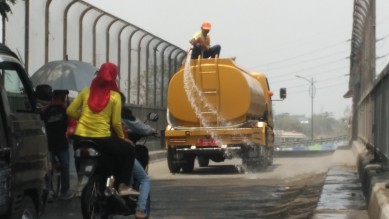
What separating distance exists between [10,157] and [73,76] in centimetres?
696

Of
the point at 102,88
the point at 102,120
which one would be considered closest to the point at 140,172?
the point at 102,120

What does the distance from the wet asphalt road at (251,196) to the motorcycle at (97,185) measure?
1.98 metres

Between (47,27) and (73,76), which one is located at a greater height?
(47,27)

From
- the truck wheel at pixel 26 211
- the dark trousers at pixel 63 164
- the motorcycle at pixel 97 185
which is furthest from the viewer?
the dark trousers at pixel 63 164

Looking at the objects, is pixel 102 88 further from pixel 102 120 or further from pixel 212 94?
pixel 212 94

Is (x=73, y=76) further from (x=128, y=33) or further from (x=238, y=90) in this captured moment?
(x=128, y=33)

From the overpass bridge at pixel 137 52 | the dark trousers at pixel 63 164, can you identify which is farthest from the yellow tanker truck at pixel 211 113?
the dark trousers at pixel 63 164

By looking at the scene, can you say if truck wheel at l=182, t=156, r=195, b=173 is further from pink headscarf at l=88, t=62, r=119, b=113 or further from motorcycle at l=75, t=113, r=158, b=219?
pink headscarf at l=88, t=62, r=119, b=113

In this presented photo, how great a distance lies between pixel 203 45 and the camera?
1895 centimetres

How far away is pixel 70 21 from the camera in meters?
19.0

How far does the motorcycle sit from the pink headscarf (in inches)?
15.7

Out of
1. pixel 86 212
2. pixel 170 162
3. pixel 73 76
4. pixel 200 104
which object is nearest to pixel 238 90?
pixel 200 104

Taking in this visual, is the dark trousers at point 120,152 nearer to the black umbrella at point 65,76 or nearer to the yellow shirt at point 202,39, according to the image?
the black umbrella at point 65,76

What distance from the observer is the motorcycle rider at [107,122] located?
7.63 m
